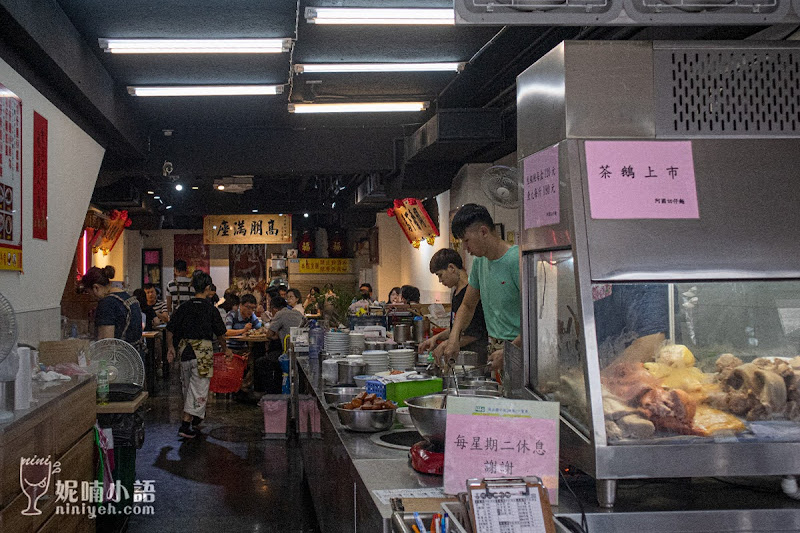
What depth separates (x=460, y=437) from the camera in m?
1.95

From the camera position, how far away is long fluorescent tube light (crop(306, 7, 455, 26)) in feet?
16.1

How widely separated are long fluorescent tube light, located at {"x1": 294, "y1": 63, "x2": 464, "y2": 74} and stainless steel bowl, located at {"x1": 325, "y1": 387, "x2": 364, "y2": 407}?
3376mm

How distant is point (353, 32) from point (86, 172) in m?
3.09

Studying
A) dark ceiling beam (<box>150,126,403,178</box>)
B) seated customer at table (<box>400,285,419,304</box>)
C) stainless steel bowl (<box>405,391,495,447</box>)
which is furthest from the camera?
seated customer at table (<box>400,285,419,304</box>)

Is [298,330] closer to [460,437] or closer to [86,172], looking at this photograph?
[86,172]

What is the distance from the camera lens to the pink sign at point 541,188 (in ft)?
7.25

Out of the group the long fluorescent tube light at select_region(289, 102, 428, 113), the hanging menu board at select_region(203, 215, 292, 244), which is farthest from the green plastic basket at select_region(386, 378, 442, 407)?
the hanging menu board at select_region(203, 215, 292, 244)

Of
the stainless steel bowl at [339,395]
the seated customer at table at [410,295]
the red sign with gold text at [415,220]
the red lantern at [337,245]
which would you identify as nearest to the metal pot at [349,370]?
the stainless steel bowl at [339,395]

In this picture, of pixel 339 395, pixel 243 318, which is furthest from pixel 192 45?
pixel 243 318

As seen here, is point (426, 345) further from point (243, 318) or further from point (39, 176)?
point (243, 318)

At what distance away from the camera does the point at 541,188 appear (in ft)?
7.58

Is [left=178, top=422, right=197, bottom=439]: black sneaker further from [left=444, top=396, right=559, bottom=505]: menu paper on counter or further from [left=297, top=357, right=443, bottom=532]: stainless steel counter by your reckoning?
[left=444, top=396, right=559, bottom=505]: menu paper on counter

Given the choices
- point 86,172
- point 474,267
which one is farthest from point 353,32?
point 86,172

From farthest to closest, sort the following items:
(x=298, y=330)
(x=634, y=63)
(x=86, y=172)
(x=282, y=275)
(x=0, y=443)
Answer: (x=282, y=275), (x=298, y=330), (x=86, y=172), (x=0, y=443), (x=634, y=63)
